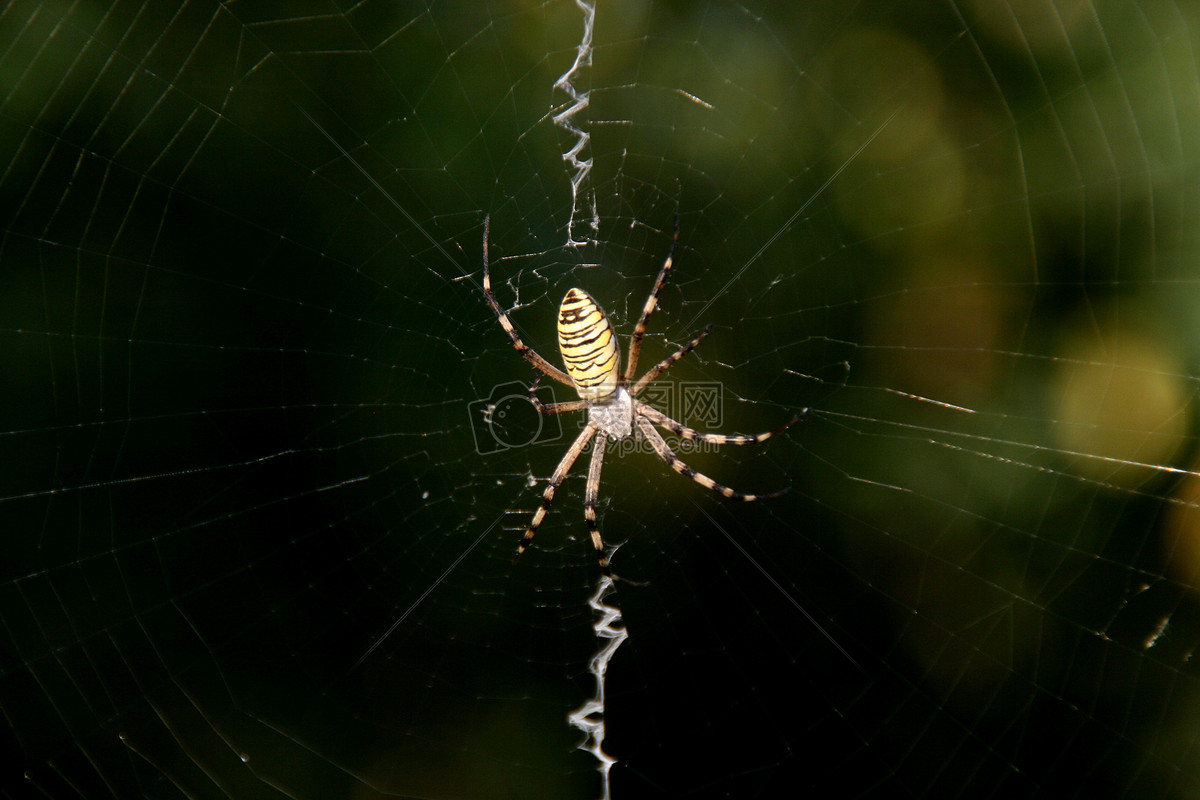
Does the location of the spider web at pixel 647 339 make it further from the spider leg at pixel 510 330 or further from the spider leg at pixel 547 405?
the spider leg at pixel 547 405

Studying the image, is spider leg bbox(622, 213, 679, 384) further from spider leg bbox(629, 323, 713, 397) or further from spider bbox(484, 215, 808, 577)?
spider leg bbox(629, 323, 713, 397)

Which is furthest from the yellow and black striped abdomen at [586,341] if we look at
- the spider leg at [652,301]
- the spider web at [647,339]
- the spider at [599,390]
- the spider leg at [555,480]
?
the spider leg at [555,480]

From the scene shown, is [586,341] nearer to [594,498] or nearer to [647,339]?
[647,339]

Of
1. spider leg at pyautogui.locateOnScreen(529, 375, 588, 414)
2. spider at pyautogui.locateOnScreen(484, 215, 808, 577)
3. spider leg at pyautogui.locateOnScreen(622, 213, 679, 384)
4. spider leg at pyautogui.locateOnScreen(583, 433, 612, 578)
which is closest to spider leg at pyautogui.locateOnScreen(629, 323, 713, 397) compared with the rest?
spider at pyautogui.locateOnScreen(484, 215, 808, 577)

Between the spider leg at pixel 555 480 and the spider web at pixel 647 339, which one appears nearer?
the spider web at pixel 647 339

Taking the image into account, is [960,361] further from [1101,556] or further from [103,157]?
[103,157]

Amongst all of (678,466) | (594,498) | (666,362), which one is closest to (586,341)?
(666,362)
